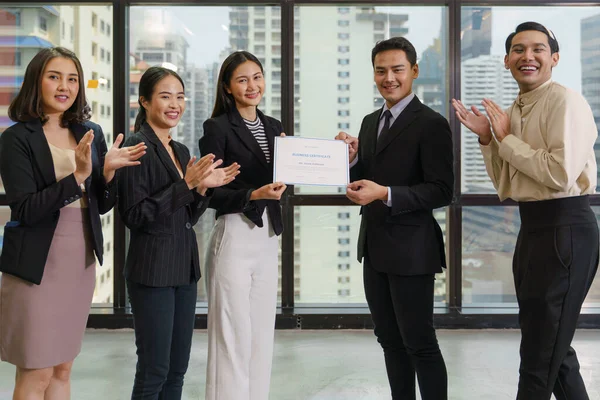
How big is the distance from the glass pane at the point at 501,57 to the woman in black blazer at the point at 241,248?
2813mm

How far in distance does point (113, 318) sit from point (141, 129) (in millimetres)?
2757

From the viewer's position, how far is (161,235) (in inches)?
89.2

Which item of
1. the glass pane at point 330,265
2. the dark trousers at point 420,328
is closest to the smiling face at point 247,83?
the dark trousers at point 420,328

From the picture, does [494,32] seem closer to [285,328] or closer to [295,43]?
[295,43]

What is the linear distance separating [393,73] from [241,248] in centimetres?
94

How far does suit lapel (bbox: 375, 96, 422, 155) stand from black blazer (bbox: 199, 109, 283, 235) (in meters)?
0.47

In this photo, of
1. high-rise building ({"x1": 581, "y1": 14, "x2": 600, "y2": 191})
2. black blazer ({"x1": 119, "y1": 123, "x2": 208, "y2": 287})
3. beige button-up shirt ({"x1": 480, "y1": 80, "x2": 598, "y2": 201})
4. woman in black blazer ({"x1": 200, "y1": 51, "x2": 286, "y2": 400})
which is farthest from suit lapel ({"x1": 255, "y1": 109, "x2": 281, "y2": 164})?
high-rise building ({"x1": 581, "y1": 14, "x2": 600, "y2": 191})

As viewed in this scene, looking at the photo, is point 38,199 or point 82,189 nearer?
point 38,199

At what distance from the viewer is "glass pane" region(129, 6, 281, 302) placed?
4.78 meters

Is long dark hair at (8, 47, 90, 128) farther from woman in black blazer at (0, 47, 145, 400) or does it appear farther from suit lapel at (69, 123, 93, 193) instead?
suit lapel at (69, 123, 93, 193)

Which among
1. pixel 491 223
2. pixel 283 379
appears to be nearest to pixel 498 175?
pixel 283 379

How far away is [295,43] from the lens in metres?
4.79

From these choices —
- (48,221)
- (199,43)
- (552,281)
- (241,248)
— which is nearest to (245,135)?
(241,248)

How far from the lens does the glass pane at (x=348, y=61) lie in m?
4.79
